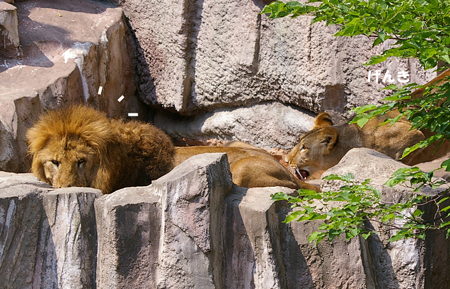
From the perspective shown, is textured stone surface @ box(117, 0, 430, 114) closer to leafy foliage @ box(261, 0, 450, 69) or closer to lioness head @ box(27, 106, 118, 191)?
lioness head @ box(27, 106, 118, 191)

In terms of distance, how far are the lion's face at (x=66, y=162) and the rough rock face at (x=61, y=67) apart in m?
1.46

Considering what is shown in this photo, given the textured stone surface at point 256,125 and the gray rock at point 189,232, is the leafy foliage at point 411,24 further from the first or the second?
the textured stone surface at point 256,125

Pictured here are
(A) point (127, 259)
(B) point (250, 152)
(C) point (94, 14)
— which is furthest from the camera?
(C) point (94, 14)

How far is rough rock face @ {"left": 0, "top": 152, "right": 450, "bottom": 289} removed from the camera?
11.6 ft

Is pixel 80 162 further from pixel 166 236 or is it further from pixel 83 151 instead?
pixel 166 236

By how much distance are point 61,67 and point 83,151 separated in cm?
277

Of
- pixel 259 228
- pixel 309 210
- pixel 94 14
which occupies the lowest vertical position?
pixel 259 228

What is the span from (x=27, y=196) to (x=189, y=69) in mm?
5045

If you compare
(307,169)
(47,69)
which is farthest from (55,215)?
(307,169)

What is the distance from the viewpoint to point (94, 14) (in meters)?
8.23

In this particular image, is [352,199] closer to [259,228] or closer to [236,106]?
[259,228]

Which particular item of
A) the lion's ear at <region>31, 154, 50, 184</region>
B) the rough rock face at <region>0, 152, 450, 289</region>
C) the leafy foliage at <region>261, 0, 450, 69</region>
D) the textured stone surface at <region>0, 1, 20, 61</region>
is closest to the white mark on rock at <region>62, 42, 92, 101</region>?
the textured stone surface at <region>0, 1, 20, 61</region>

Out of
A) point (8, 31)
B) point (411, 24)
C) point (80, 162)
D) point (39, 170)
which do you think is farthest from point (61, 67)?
point (411, 24)

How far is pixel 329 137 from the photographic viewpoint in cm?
709
